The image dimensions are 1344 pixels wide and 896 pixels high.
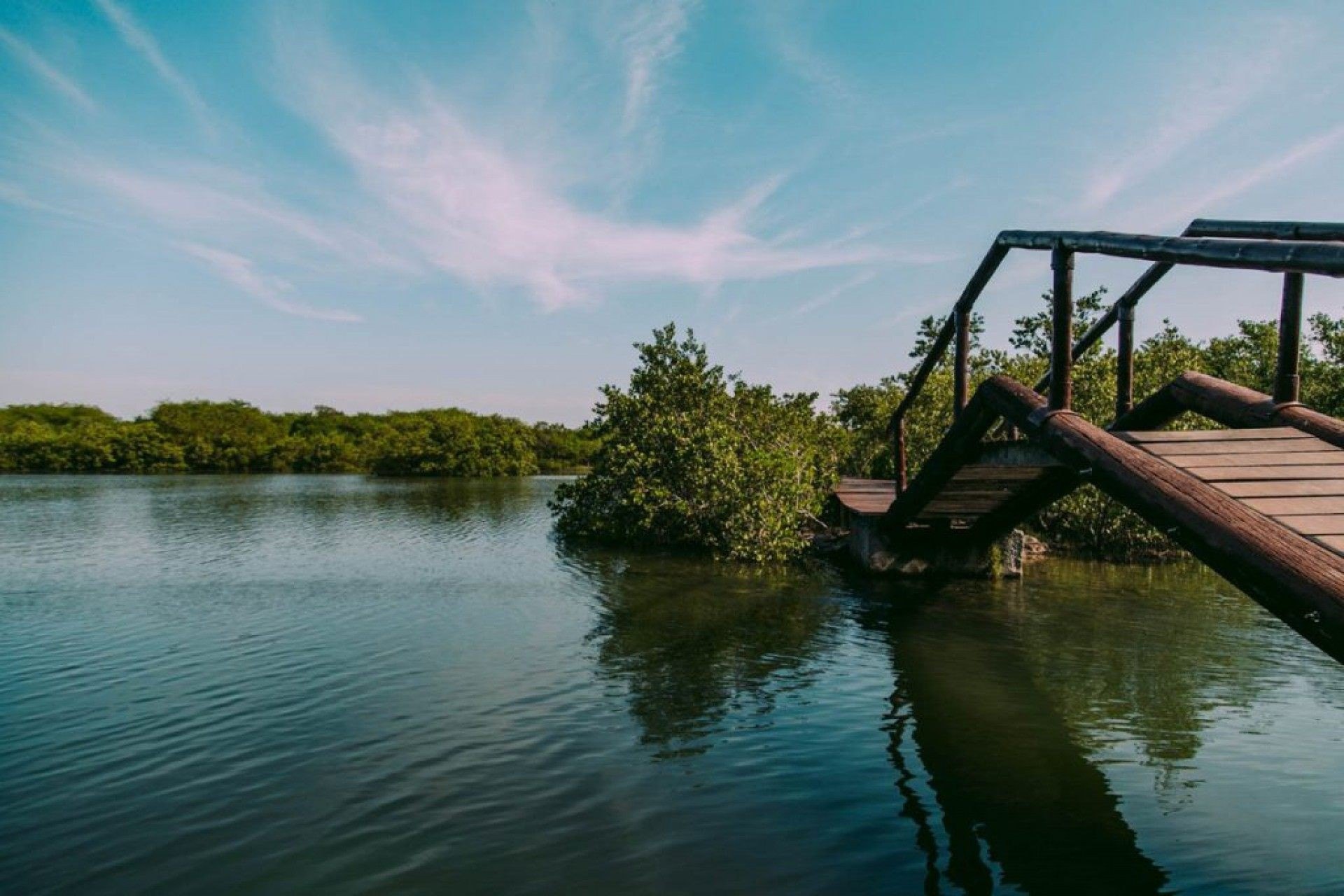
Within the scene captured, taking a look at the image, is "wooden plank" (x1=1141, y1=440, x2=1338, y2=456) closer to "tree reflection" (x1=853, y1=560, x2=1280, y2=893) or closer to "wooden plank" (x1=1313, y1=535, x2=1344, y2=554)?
"wooden plank" (x1=1313, y1=535, x2=1344, y2=554)

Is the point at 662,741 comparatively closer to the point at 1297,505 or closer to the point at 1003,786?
the point at 1003,786

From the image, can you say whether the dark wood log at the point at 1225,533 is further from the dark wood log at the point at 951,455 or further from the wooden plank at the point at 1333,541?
the dark wood log at the point at 951,455

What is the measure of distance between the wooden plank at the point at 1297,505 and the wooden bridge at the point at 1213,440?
0.04 ft

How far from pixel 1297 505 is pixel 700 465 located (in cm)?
1796

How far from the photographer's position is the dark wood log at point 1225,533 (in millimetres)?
4664

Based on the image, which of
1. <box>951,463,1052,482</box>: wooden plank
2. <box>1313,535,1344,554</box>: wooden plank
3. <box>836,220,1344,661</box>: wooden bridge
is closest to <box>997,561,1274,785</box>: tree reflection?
<box>951,463,1052,482</box>: wooden plank

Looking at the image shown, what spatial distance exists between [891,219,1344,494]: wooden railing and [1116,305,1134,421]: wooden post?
0.04ft

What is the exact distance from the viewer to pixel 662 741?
843 cm

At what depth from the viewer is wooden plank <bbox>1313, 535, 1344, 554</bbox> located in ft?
16.3

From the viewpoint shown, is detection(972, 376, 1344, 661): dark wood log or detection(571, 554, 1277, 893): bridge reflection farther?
detection(571, 554, 1277, 893): bridge reflection

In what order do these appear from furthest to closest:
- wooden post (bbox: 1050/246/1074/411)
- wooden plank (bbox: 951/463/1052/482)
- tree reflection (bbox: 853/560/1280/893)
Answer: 1. wooden plank (bbox: 951/463/1052/482)
2. wooden post (bbox: 1050/246/1074/411)
3. tree reflection (bbox: 853/560/1280/893)

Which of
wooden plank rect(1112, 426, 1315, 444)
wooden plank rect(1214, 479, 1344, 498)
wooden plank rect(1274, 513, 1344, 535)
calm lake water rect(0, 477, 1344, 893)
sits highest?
wooden plank rect(1112, 426, 1315, 444)

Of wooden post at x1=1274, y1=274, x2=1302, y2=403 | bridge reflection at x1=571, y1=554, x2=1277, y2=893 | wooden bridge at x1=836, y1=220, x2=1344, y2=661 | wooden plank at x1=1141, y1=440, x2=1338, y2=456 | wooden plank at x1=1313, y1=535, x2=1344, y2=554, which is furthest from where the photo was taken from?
wooden post at x1=1274, y1=274, x2=1302, y2=403

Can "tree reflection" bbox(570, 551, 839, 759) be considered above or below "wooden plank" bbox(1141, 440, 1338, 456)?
below
